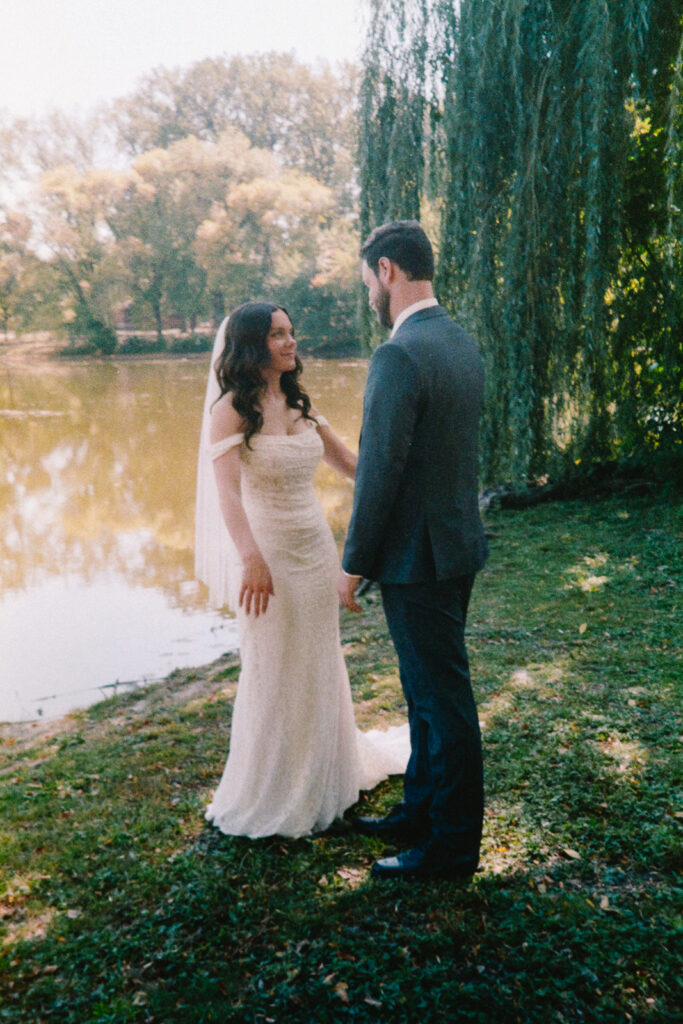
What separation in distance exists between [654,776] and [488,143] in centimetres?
582

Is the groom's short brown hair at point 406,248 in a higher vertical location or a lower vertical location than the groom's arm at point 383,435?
higher

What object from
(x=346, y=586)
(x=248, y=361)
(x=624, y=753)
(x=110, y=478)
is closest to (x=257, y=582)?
(x=346, y=586)

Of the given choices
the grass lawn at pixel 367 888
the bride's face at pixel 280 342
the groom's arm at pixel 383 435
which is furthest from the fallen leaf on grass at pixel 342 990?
the bride's face at pixel 280 342

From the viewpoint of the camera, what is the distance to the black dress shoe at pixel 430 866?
271 centimetres

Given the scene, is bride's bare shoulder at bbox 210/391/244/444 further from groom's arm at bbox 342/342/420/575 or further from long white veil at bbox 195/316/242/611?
groom's arm at bbox 342/342/420/575

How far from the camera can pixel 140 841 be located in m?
3.19

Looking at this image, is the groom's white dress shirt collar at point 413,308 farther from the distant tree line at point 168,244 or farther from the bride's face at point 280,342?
the distant tree line at point 168,244

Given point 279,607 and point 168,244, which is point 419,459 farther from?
point 168,244

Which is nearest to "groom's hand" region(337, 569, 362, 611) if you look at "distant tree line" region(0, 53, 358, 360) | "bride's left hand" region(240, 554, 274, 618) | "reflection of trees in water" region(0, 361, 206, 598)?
"bride's left hand" region(240, 554, 274, 618)

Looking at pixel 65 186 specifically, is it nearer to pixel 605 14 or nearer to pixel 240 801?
pixel 605 14

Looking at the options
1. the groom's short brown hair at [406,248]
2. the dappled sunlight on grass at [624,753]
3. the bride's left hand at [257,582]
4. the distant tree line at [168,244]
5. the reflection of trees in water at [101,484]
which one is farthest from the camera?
the distant tree line at [168,244]

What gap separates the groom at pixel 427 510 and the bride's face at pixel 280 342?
474 millimetres

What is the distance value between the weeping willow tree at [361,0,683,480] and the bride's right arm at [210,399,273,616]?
443cm

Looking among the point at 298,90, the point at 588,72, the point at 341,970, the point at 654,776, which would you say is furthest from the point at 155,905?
the point at 298,90
